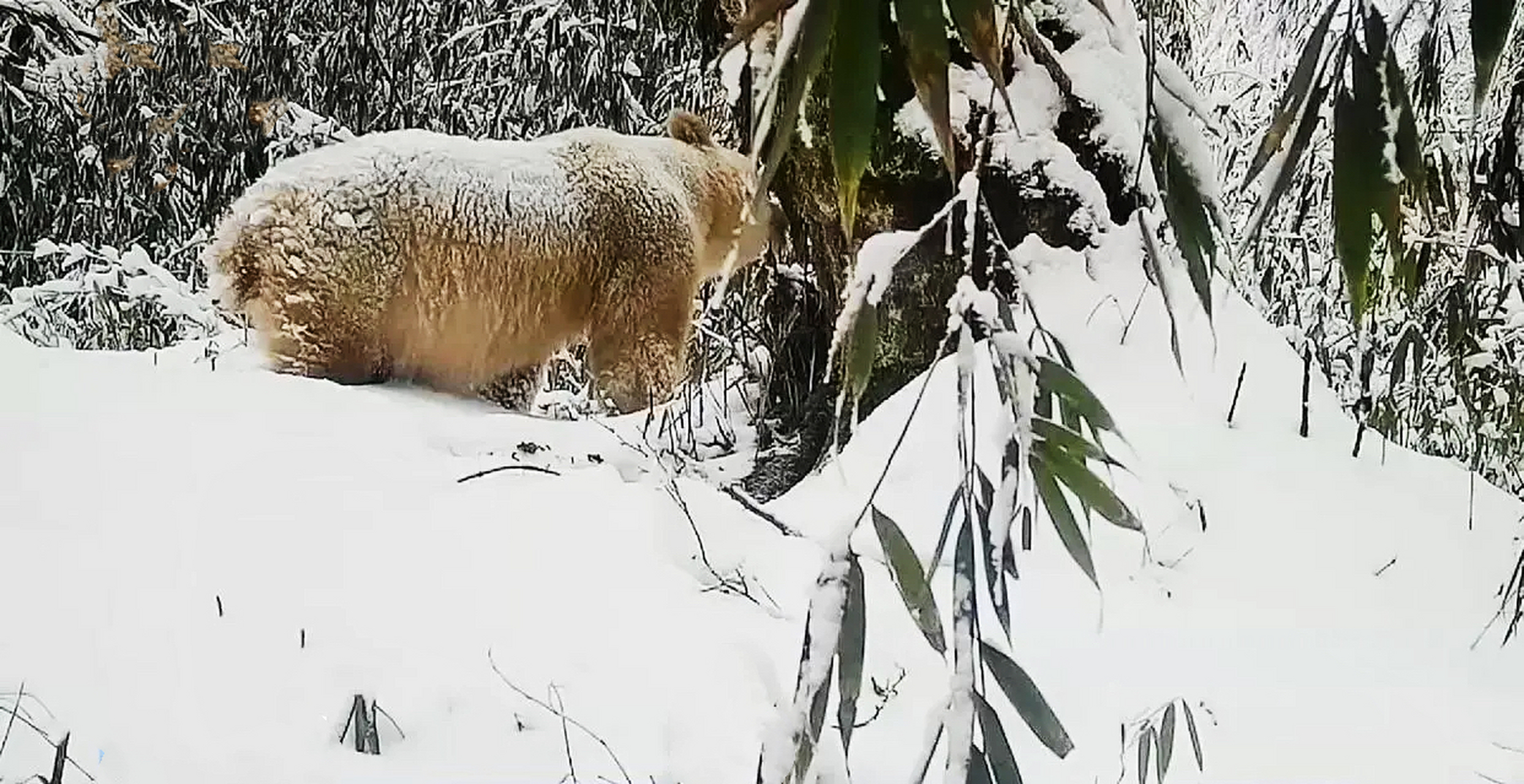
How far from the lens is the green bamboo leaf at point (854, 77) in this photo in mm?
266

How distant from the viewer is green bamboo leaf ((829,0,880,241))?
27 centimetres

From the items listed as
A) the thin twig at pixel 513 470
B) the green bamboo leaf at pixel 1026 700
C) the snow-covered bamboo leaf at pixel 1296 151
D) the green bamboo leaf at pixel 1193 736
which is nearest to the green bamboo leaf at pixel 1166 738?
the green bamboo leaf at pixel 1193 736

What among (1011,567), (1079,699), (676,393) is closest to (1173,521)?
(1079,699)

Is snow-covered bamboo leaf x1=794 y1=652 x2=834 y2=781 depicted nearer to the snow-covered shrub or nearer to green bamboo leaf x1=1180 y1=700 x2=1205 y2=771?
green bamboo leaf x1=1180 y1=700 x2=1205 y2=771

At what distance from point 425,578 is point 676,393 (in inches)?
27.6

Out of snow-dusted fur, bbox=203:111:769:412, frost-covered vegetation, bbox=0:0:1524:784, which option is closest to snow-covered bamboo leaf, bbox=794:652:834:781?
frost-covered vegetation, bbox=0:0:1524:784

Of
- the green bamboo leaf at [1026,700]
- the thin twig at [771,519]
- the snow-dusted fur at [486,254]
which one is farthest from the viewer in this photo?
the snow-dusted fur at [486,254]

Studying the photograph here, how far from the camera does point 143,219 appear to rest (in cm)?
158

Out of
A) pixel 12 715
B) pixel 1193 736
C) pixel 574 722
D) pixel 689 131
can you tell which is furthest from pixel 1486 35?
pixel 689 131

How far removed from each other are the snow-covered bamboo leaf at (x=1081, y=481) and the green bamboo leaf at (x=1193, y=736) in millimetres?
220

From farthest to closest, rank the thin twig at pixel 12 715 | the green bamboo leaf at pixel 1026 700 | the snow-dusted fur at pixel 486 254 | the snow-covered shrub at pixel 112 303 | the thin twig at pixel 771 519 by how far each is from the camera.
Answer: the snow-covered shrub at pixel 112 303 < the snow-dusted fur at pixel 486 254 < the thin twig at pixel 771 519 < the thin twig at pixel 12 715 < the green bamboo leaf at pixel 1026 700

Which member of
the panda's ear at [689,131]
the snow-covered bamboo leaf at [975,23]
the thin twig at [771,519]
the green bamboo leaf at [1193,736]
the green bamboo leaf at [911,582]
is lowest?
the green bamboo leaf at [1193,736]

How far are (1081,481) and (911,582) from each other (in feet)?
0.17

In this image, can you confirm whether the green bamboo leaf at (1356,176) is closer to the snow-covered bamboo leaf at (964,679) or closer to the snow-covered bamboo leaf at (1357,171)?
the snow-covered bamboo leaf at (1357,171)
